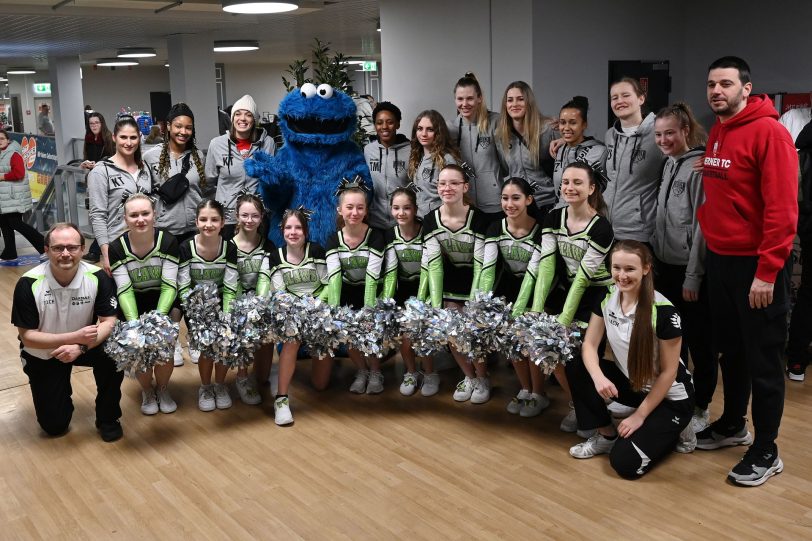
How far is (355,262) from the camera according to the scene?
4.41 meters

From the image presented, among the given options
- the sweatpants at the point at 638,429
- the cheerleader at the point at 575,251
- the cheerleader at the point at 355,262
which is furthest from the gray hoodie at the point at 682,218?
the cheerleader at the point at 355,262

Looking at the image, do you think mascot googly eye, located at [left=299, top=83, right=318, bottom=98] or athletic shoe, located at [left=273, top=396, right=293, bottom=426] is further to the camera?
mascot googly eye, located at [left=299, top=83, right=318, bottom=98]

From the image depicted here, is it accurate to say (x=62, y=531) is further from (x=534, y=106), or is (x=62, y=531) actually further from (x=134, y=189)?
(x=534, y=106)

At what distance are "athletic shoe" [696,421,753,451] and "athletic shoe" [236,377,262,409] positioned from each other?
2.31 m

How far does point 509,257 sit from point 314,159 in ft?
4.58

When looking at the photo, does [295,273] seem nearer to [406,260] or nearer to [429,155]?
[406,260]

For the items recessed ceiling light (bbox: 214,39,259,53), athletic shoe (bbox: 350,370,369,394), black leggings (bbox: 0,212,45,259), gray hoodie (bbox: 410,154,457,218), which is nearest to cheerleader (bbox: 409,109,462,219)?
gray hoodie (bbox: 410,154,457,218)

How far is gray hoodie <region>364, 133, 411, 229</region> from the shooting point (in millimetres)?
4816

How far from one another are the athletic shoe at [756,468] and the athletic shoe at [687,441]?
275 mm

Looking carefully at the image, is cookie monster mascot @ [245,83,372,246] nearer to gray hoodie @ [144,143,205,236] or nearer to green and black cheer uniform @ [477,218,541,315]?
gray hoodie @ [144,143,205,236]

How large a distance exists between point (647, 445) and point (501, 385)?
4.19 feet

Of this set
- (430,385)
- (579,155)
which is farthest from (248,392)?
(579,155)

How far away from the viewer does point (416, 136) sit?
468cm

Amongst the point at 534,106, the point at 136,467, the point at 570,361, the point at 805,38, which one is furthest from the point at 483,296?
the point at 805,38
